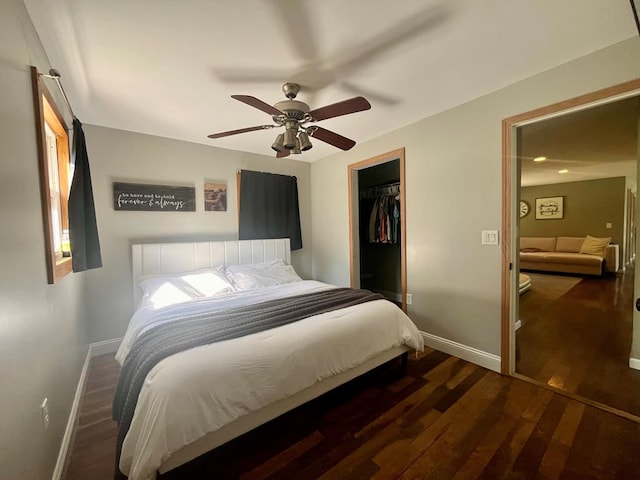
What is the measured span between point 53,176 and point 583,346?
16.6 ft

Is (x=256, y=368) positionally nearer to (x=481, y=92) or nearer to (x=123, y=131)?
(x=481, y=92)

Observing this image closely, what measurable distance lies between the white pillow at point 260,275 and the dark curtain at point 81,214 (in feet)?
4.08

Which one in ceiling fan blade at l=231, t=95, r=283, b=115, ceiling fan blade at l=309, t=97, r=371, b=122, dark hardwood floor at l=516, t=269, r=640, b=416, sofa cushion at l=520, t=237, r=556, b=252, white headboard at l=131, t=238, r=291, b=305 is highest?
ceiling fan blade at l=231, t=95, r=283, b=115

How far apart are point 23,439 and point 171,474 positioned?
0.72m

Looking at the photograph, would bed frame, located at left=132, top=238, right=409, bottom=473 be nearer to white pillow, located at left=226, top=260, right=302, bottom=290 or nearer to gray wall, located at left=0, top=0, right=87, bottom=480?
white pillow, located at left=226, top=260, right=302, bottom=290

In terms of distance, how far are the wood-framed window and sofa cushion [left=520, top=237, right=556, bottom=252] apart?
9241 millimetres

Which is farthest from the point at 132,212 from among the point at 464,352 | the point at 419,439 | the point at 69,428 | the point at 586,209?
the point at 586,209

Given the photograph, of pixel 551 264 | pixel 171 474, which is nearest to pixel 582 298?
pixel 551 264

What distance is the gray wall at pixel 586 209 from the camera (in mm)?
6035

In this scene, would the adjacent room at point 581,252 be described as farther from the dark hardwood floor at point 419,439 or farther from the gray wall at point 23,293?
the gray wall at point 23,293

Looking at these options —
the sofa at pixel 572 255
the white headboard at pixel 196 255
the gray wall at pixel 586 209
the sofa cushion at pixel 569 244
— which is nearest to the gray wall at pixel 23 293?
the white headboard at pixel 196 255

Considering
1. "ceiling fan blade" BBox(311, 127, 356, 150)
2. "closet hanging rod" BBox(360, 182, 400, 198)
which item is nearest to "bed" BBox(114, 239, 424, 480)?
"ceiling fan blade" BBox(311, 127, 356, 150)

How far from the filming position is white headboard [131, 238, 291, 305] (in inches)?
109

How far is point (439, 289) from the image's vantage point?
8.75 feet
